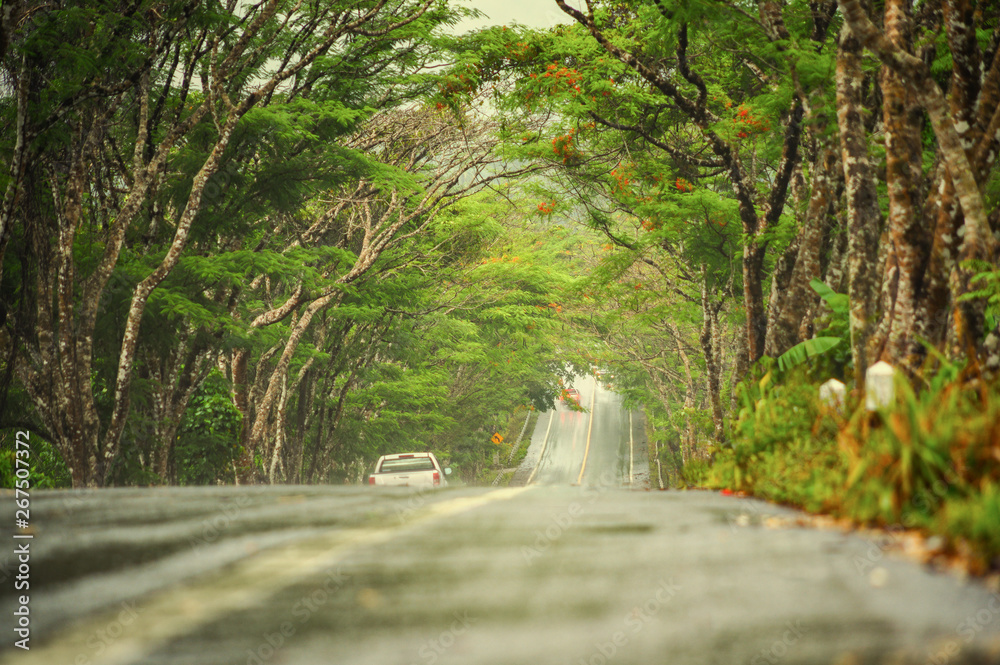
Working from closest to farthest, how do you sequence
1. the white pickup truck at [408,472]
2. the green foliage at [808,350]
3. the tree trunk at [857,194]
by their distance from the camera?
1. the tree trunk at [857,194]
2. the green foliage at [808,350]
3. the white pickup truck at [408,472]

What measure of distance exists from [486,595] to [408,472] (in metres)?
14.8

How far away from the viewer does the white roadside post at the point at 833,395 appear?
22.5 ft

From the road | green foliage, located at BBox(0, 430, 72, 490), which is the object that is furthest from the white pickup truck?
the road

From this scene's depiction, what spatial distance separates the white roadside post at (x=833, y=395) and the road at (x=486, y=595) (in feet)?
9.06

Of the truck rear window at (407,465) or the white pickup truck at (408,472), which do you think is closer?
the white pickup truck at (408,472)

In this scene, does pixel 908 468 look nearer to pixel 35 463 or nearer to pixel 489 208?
pixel 35 463

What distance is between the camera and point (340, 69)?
15.6 meters

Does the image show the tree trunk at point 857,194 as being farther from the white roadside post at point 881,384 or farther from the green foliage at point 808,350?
the white roadside post at point 881,384

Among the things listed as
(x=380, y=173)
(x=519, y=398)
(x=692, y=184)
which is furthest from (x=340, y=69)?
(x=519, y=398)

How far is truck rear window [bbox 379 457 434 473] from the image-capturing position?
702 inches

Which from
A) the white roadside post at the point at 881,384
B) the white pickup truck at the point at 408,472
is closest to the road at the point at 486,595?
the white roadside post at the point at 881,384

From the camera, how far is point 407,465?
1800cm

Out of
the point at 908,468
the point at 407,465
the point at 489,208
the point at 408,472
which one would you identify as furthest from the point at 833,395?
the point at 489,208

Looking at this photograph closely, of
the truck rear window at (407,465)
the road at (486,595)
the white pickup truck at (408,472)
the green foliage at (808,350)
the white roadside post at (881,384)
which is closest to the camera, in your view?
the road at (486,595)
